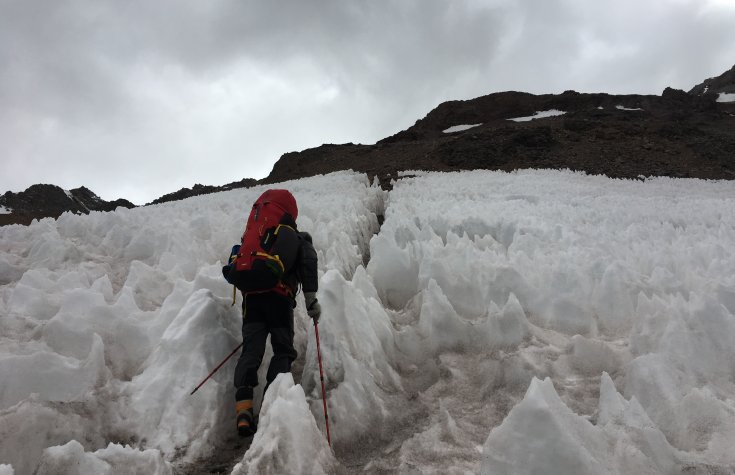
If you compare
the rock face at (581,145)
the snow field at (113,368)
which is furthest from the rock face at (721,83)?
the snow field at (113,368)

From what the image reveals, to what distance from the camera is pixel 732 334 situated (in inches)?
154

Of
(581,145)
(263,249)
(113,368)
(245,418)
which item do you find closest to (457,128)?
(581,145)

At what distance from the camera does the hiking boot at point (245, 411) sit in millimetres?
3879

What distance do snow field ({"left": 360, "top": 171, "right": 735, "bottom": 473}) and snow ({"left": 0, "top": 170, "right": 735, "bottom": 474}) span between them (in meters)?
0.02

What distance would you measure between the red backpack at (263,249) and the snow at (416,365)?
0.62 m

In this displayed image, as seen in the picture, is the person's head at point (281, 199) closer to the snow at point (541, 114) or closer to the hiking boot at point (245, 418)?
the hiking boot at point (245, 418)

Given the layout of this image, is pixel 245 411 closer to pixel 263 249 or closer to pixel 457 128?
pixel 263 249

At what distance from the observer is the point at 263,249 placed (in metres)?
4.64

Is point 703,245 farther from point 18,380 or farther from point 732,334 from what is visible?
point 18,380

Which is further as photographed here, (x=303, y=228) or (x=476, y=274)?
(x=303, y=228)

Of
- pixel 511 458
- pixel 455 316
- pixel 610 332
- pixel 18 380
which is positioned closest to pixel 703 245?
pixel 610 332

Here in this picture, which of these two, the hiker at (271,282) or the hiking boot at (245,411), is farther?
the hiker at (271,282)

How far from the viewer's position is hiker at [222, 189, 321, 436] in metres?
4.44

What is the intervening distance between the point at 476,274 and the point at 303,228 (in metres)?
4.79
